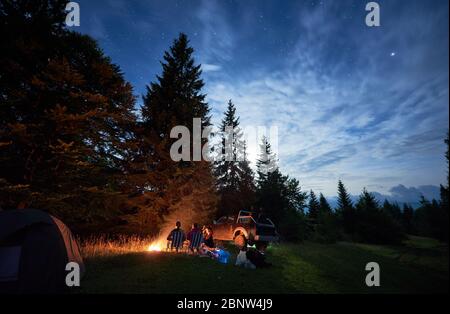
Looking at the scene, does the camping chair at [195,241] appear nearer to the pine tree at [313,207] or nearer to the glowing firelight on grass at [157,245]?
the glowing firelight on grass at [157,245]

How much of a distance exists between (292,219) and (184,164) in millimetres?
12607

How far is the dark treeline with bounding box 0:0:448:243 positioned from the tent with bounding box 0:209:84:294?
14.5ft

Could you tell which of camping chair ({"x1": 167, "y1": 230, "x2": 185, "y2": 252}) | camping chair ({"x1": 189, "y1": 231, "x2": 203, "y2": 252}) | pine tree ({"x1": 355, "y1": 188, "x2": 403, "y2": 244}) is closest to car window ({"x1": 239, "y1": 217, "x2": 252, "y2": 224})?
camping chair ({"x1": 189, "y1": 231, "x2": 203, "y2": 252})

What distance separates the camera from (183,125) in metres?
16.2

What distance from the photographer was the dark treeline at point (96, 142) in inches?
402

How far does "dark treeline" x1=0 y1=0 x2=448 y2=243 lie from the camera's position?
1022 cm

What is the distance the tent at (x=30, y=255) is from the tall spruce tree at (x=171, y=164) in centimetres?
815

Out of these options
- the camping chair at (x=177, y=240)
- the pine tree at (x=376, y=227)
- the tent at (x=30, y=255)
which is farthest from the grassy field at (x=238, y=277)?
the pine tree at (x=376, y=227)

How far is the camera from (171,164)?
14844 mm

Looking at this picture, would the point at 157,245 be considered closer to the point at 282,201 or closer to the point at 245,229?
the point at 245,229

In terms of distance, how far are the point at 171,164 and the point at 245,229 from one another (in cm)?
625

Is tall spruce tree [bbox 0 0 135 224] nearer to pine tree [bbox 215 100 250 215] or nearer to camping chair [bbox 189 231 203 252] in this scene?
camping chair [bbox 189 231 203 252]
